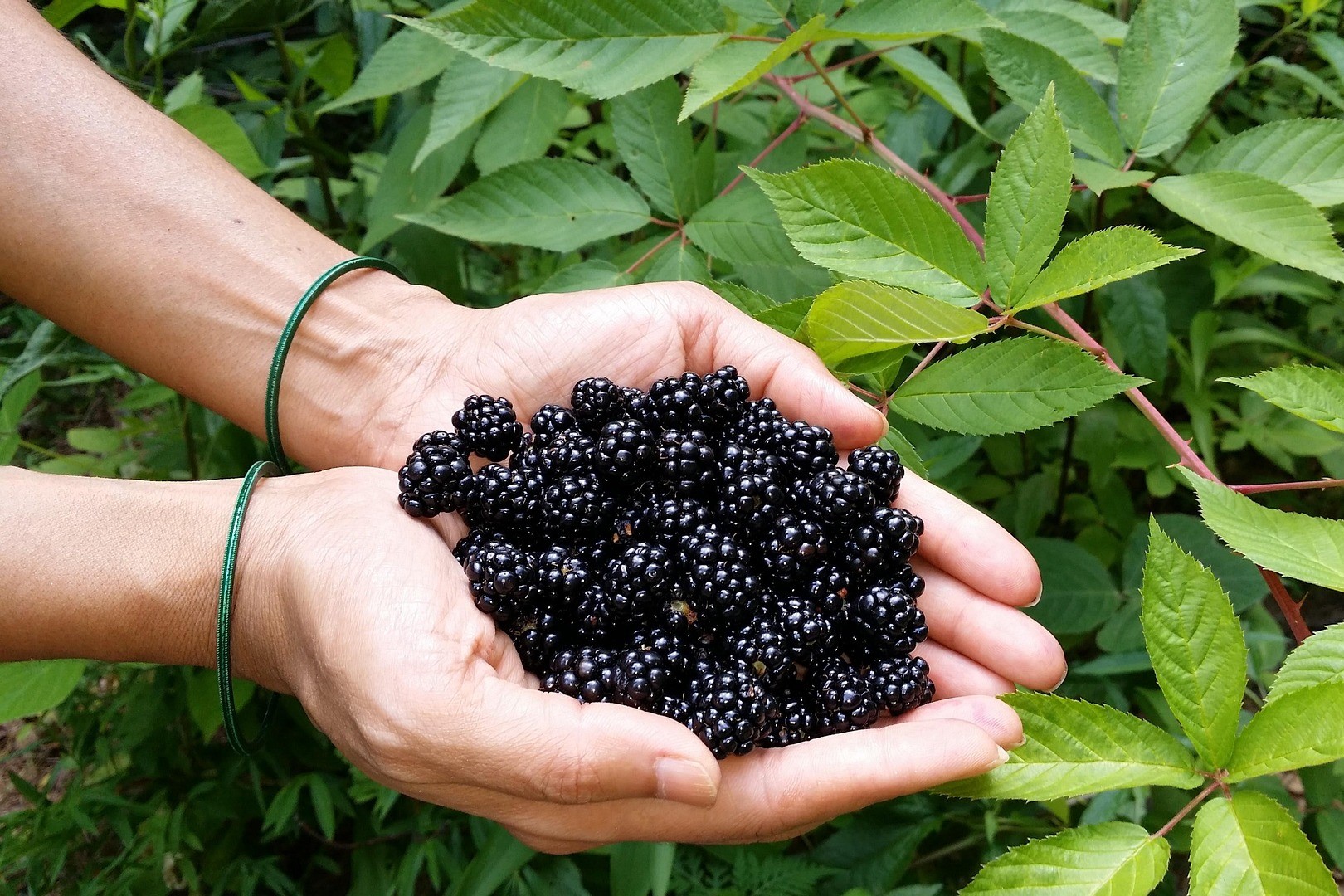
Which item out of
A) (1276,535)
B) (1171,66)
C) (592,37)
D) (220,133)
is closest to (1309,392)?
(1276,535)

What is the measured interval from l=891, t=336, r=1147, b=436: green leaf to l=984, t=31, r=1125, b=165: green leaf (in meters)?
0.51

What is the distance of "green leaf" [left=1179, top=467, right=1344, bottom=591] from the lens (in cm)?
131

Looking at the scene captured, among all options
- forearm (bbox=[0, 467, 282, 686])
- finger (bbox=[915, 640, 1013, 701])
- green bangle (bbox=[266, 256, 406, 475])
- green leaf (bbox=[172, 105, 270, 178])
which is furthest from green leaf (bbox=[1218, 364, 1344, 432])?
green leaf (bbox=[172, 105, 270, 178])

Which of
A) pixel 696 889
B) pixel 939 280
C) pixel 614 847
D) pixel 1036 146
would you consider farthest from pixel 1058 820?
pixel 1036 146

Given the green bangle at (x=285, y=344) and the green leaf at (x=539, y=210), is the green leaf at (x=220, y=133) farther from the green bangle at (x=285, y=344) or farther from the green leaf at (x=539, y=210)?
the green leaf at (x=539, y=210)

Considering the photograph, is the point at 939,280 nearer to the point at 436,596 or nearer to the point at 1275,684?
the point at 1275,684

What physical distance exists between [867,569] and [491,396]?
0.96 meters

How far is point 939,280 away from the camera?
161cm

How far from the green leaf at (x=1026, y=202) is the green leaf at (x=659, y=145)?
0.79 metres

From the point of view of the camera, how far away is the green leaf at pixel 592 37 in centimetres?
169

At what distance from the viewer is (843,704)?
1.65 meters

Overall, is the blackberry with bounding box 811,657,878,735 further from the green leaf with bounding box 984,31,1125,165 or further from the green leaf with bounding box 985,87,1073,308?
the green leaf with bounding box 984,31,1125,165

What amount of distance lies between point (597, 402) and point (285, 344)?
32.9 inches

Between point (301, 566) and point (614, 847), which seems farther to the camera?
point (614, 847)
